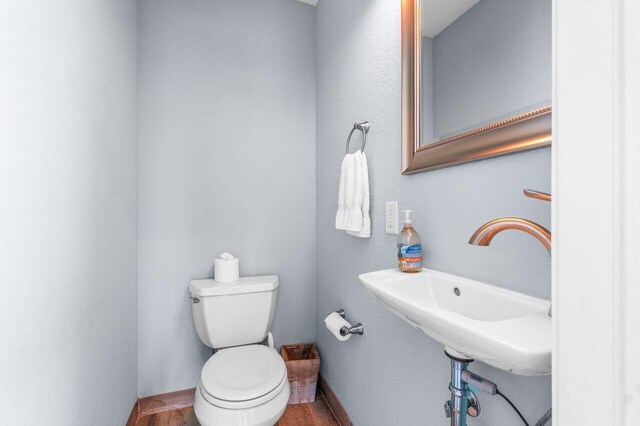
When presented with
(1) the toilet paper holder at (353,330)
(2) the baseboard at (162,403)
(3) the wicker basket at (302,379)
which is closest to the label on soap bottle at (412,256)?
(1) the toilet paper holder at (353,330)

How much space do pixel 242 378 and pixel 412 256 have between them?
87 cm

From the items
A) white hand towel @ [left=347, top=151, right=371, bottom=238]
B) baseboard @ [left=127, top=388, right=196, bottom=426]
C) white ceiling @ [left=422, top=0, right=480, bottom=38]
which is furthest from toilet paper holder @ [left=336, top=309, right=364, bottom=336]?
white ceiling @ [left=422, top=0, right=480, bottom=38]

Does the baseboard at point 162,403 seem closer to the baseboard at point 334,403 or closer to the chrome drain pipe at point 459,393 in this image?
the baseboard at point 334,403

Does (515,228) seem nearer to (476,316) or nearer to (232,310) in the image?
(476,316)

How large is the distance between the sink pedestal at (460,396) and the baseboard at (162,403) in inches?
60.6

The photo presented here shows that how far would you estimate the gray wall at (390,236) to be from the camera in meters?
0.70

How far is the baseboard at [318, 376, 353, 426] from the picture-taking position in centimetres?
151

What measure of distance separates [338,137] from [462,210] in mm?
932

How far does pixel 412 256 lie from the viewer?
37.4 inches

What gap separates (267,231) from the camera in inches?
74.7

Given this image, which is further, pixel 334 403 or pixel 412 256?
pixel 334 403

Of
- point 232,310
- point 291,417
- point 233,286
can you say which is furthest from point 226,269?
point 291,417
